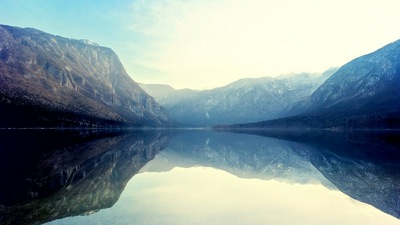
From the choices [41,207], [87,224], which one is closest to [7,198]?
[41,207]

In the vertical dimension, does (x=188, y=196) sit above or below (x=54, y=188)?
below

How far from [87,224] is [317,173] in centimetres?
3427

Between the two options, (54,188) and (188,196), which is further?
(54,188)

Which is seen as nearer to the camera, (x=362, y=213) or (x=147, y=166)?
(x=362, y=213)


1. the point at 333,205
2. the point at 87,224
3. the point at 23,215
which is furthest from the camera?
the point at 333,205

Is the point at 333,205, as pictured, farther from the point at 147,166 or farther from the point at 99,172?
the point at 147,166

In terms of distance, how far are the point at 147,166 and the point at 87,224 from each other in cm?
3162

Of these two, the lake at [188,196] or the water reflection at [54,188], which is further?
the water reflection at [54,188]

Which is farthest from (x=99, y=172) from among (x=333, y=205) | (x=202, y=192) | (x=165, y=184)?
(x=333, y=205)

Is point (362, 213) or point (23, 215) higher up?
point (23, 215)

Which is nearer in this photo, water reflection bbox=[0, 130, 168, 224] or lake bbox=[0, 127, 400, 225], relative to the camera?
lake bbox=[0, 127, 400, 225]

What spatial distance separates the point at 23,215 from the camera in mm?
20438

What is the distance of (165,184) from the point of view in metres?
34.9

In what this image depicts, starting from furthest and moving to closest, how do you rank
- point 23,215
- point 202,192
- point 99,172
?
point 99,172 → point 202,192 → point 23,215
